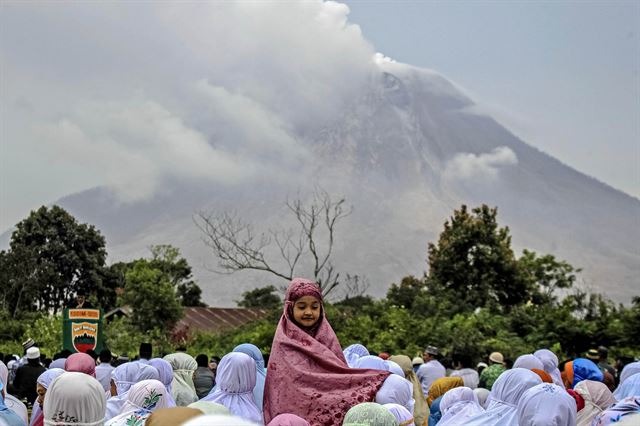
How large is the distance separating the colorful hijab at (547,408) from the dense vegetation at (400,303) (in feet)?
48.0

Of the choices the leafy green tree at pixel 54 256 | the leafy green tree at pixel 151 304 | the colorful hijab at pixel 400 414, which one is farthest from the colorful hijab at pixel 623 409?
the leafy green tree at pixel 54 256

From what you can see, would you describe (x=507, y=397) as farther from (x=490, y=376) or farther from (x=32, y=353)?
(x=32, y=353)

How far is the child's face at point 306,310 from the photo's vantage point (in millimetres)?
6449

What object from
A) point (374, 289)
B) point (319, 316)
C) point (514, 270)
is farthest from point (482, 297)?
point (374, 289)

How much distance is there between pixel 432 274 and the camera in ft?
134

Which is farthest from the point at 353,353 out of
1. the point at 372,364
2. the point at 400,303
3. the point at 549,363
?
the point at 400,303

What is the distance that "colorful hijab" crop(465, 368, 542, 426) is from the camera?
19.1ft

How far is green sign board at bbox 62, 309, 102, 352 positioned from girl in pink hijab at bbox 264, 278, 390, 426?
45.6ft

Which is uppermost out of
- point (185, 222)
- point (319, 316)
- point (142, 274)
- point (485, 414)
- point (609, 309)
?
point (185, 222)

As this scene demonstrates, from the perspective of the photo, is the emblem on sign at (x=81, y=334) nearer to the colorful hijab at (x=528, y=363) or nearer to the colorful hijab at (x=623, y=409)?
the colorful hijab at (x=528, y=363)

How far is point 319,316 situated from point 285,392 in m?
0.66

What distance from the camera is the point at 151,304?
117 feet

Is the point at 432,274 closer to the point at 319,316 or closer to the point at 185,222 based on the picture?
the point at 319,316

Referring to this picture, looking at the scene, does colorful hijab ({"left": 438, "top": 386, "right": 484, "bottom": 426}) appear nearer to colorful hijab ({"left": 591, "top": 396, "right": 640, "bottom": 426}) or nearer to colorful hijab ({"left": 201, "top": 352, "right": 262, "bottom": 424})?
colorful hijab ({"left": 591, "top": 396, "right": 640, "bottom": 426})
